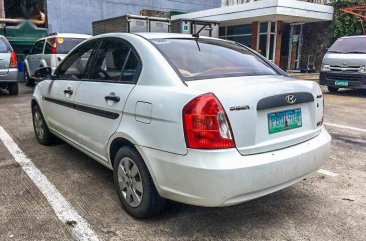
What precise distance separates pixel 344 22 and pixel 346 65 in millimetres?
8585

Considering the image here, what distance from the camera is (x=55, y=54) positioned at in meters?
10.7

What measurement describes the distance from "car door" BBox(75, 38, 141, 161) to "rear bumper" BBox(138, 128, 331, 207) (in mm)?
586

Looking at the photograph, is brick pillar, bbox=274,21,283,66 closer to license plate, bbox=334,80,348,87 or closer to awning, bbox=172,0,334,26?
awning, bbox=172,0,334,26

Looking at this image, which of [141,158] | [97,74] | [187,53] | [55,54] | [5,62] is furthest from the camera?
[55,54]

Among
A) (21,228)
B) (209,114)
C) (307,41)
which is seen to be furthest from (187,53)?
(307,41)

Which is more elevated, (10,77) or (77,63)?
(77,63)

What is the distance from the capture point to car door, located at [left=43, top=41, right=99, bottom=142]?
3.89 m

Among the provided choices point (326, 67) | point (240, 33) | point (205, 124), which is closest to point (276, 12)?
point (240, 33)

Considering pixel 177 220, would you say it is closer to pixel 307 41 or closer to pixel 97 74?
pixel 97 74

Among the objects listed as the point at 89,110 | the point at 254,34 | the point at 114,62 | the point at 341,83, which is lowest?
the point at 341,83

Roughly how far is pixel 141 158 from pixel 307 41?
19.1 meters

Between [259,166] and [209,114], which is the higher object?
[209,114]

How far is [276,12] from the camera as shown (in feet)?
53.3

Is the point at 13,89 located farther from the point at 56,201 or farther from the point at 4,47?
the point at 56,201
